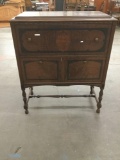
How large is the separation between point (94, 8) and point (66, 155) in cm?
575

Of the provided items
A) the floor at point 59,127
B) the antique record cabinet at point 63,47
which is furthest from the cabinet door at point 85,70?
the floor at point 59,127

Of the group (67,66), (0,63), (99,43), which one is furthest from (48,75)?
(0,63)

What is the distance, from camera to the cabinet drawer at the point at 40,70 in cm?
142

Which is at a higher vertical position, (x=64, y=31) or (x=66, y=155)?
(x=64, y=31)

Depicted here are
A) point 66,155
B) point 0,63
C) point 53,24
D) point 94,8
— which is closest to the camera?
point 53,24

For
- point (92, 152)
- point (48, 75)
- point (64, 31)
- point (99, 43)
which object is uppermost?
point (64, 31)

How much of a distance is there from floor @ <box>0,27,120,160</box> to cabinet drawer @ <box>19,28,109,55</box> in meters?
0.78

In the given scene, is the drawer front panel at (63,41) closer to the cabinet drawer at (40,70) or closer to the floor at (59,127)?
the cabinet drawer at (40,70)

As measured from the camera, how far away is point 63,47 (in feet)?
4.41

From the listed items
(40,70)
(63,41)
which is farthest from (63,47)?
(40,70)

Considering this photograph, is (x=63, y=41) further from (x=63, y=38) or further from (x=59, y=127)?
(x=59, y=127)

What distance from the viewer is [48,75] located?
1.50 metres

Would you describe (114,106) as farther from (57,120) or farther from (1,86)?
(1,86)

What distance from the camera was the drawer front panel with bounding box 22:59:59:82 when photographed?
1421mm
